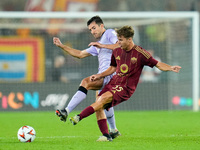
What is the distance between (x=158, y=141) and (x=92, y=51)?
191 centimetres

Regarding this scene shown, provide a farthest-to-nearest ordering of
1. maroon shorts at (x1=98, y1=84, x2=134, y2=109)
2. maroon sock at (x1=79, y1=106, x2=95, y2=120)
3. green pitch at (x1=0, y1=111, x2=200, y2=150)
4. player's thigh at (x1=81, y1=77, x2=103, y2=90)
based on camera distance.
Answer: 1. player's thigh at (x1=81, y1=77, x2=103, y2=90)
2. maroon shorts at (x1=98, y1=84, x2=134, y2=109)
3. maroon sock at (x1=79, y1=106, x2=95, y2=120)
4. green pitch at (x1=0, y1=111, x2=200, y2=150)

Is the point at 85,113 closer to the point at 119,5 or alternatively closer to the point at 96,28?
the point at 96,28

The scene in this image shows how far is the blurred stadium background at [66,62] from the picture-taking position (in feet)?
50.4

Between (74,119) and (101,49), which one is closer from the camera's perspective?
(74,119)

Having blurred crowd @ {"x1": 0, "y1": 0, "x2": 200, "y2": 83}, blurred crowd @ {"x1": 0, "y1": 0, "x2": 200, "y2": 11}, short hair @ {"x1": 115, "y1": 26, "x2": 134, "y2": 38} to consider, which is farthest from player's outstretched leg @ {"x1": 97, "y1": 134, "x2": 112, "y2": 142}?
blurred crowd @ {"x1": 0, "y1": 0, "x2": 200, "y2": 11}

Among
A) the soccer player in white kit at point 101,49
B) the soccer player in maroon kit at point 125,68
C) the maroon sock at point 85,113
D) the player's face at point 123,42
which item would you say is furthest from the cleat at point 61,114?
the player's face at point 123,42

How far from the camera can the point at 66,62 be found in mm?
16359

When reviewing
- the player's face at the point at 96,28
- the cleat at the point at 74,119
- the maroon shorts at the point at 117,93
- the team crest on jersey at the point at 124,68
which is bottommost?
the cleat at the point at 74,119

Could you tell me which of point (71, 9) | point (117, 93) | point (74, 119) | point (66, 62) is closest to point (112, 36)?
point (117, 93)

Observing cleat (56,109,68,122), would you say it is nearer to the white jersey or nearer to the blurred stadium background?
the white jersey

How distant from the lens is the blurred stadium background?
15.4 m

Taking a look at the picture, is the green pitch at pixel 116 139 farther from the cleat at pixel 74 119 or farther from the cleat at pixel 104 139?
the cleat at pixel 74 119

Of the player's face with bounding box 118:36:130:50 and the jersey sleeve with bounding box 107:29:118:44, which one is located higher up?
the jersey sleeve with bounding box 107:29:118:44

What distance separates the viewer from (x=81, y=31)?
16500 mm
